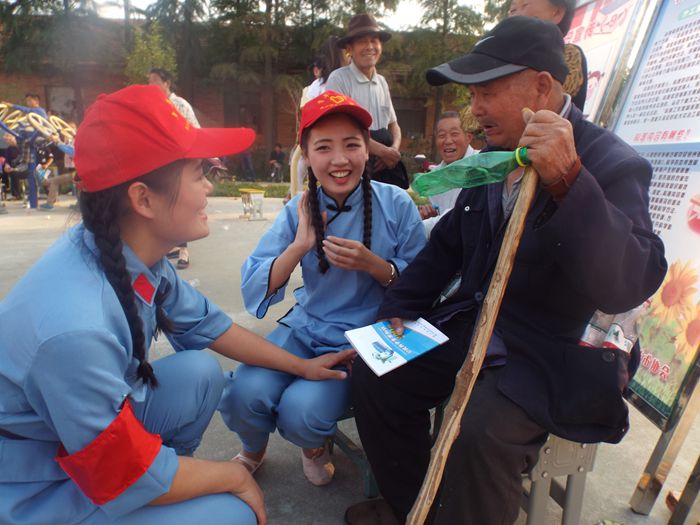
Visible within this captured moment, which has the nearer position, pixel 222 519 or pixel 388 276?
pixel 222 519

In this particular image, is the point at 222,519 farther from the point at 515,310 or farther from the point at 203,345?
the point at 515,310

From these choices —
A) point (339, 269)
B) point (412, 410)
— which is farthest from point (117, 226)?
point (412, 410)

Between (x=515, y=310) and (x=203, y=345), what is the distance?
107 cm

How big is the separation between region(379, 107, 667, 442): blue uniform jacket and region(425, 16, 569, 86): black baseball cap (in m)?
0.18

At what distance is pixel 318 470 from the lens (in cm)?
200

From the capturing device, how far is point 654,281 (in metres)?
1.27

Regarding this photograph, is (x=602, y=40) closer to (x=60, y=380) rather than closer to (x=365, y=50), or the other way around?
(x=365, y=50)

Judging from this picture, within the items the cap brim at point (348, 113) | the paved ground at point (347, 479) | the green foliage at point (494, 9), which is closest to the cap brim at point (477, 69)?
the cap brim at point (348, 113)

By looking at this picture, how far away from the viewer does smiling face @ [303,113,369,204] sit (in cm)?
189

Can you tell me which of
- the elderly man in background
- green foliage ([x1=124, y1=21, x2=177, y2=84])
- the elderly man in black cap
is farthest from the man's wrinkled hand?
green foliage ([x1=124, y1=21, x2=177, y2=84])

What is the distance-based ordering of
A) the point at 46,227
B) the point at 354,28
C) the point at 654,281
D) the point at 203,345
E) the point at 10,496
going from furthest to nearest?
the point at 46,227 → the point at 354,28 → the point at 203,345 → the point at 654,281 → the point at 10,496

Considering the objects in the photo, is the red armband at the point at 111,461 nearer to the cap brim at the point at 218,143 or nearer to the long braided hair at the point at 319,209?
the cap brim at the point at 218,143

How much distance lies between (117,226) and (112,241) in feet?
0.18

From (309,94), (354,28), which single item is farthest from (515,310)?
(309,94)
